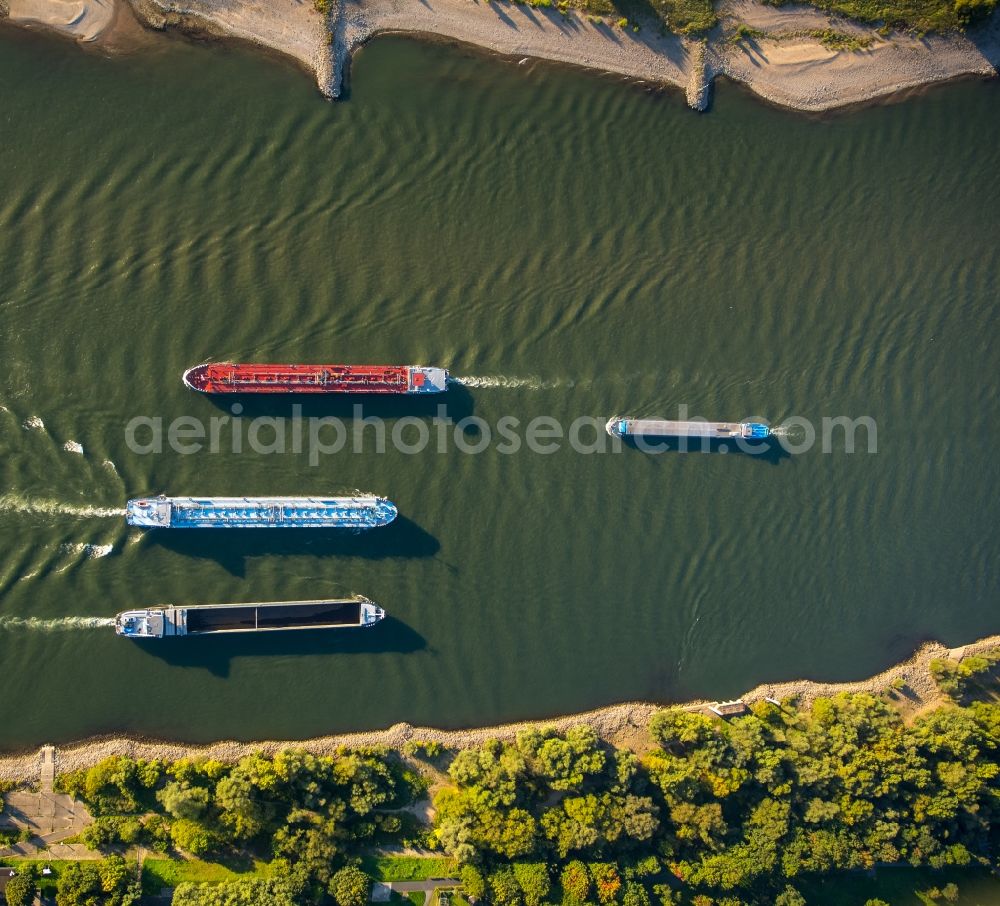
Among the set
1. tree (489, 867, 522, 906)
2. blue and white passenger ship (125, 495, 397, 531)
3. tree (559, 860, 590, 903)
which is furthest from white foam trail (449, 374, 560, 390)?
tree (489, 867, 522, 906)

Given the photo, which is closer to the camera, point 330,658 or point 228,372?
point 228,372

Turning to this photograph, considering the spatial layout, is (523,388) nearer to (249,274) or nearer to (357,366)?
(357,366)

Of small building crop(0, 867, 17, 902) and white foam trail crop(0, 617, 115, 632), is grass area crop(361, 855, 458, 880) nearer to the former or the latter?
small building crop(0, 867, 17, 902)

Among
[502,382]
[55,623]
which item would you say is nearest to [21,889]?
[55,623]

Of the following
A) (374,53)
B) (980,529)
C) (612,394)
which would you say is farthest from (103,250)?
(980,529)

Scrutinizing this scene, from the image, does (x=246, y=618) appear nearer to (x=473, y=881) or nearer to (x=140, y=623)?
(x=140, y=623)
